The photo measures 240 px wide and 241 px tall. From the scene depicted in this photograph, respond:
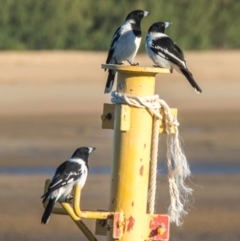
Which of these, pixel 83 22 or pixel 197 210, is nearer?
pixel 197 210

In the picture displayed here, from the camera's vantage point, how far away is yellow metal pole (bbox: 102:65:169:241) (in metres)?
3.76

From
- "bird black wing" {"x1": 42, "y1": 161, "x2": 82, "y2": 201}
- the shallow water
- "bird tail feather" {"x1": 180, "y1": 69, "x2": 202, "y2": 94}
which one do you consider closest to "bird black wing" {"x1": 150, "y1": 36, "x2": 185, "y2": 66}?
"bird tail feather" {"x1": 180, "y1": 69, "x2": 202, "y2": 94}

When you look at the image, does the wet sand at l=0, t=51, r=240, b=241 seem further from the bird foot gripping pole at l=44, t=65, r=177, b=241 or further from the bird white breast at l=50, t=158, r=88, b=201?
the bird foot gripping pole at l=44, t=65, r=177, b=241

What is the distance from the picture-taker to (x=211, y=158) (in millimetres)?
12938

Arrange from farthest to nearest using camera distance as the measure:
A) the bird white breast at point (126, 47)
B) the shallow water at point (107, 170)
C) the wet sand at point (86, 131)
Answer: the shallow water at point (107, 170), the wet sand at point (86, 131), the bird white breast at point (126, 47)

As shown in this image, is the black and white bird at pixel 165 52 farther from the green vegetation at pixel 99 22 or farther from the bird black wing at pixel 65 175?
the green vegetation at pixel 99 22

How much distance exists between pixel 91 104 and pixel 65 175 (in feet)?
48.5

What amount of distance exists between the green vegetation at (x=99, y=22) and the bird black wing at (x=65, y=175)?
74.1 feet

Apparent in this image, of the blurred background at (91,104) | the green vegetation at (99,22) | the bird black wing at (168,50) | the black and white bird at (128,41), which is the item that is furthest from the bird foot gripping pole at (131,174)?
the green vegetation at (99,22)

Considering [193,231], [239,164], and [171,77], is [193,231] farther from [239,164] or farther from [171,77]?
[171,77]

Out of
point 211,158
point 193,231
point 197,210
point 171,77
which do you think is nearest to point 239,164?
point 211,158

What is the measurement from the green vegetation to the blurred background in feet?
0.12

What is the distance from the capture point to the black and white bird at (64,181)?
14.3 feet

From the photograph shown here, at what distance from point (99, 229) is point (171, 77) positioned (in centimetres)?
1887
